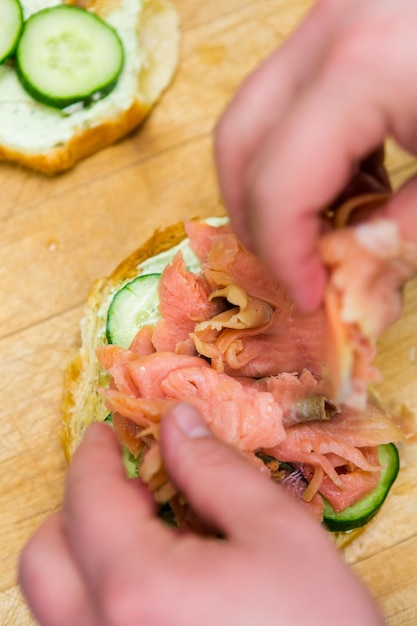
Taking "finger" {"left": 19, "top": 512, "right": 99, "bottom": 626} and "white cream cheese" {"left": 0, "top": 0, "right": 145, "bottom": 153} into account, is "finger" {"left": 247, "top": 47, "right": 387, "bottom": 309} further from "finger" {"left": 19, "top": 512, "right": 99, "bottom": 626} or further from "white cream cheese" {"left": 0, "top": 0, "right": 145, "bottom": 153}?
"white cream cheese" {"left": 0, "top": 0, "right": 145, "bottom": 153}

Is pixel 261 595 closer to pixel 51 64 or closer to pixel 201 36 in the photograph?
pixel 51 64

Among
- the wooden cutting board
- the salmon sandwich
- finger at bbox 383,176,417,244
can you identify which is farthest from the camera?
the wooden cutting board

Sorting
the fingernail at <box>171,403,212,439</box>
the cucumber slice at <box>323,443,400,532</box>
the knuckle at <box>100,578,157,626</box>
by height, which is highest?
the knuckle at <box>100,578,157,626</box>

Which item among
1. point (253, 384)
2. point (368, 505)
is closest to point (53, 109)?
point (253, 384)

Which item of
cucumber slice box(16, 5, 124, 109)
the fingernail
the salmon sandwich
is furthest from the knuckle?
cucumber slice box(16, 5, 124, 109)

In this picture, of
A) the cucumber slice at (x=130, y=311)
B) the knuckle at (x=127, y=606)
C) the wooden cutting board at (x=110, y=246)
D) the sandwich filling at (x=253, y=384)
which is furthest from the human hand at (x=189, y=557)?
the wooden cutting board at (x=110, y=246)

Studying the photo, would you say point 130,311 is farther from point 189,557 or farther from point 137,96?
point 189,557
